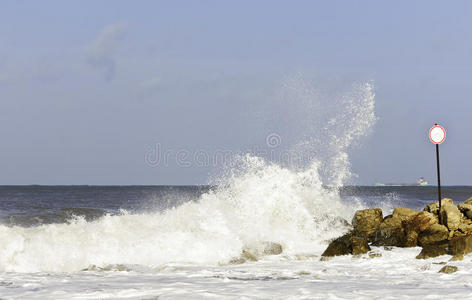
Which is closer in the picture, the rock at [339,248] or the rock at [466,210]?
the rock at [339,248]

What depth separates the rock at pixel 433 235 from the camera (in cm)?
1123

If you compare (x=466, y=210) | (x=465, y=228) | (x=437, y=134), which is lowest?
(x=465, y=228)

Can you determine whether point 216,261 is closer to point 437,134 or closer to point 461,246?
point 461,246

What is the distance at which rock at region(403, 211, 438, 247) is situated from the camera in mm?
11516

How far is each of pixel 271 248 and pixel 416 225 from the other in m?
3.41

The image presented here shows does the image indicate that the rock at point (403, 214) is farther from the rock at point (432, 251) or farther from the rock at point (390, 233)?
the rock at point (432, 251)

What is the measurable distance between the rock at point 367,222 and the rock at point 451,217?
1609 mm

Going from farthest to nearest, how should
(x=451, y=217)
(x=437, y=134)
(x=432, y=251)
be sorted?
(x=437, y=134) < (x=451, y=217) < (x=432, y=251)

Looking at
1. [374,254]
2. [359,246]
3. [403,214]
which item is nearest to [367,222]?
[403,214]

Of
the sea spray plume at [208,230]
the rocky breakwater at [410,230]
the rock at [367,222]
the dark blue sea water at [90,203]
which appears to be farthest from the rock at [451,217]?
the dark blue sea water at [90,203]

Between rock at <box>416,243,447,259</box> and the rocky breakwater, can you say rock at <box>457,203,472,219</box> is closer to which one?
the rocky breakwater

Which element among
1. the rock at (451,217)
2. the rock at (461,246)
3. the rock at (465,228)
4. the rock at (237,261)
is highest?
the rock at (451,217)

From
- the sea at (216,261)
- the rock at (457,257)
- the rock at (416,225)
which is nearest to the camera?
the sea at (216,261)

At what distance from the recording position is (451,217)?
37.8 feet
